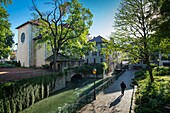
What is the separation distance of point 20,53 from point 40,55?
8970 millimetres

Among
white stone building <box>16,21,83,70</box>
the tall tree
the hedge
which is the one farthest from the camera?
white stone building <box>16,21,83,70</box>

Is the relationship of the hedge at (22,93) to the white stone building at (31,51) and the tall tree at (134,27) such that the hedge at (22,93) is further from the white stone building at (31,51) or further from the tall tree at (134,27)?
the white stone building at (31,51)

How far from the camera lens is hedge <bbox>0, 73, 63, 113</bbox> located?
40.4 feet

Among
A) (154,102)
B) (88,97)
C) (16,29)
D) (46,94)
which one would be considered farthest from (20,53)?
(154,102)

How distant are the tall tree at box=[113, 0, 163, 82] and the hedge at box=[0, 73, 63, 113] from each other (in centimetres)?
1168

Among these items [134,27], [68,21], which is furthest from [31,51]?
[134,27]

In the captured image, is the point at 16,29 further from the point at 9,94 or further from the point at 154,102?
the point at 154,102

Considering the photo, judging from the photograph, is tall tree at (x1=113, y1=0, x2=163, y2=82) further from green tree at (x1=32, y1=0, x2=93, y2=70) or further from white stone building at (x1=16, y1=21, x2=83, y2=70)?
white stone building at (x1=16, y1=21, x2=83, y2=70)

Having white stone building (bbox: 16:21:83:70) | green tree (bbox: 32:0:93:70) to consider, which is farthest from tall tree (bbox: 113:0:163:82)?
white stone building (bbox: 16:21:83:70)

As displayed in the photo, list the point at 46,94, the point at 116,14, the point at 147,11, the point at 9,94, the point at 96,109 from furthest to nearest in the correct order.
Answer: the point at 46,94
the point at 116,14
the point at 147,11
the point at 9,94
the point at 96,109

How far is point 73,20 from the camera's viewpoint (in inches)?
931

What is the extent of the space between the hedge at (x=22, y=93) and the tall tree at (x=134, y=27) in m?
11.7

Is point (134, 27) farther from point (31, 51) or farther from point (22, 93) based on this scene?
point (31, 51)

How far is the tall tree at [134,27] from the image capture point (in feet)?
52.4
